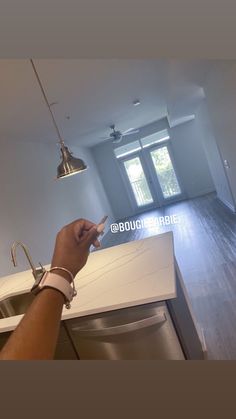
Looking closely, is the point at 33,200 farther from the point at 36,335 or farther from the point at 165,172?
the point at 165,172

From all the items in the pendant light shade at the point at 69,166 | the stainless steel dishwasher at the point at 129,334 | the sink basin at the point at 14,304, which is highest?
the pendant light shade at the point at 69,166

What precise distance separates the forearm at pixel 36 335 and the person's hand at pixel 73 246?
9 centimetres

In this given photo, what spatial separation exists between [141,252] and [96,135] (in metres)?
4.52

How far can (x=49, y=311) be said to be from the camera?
363 mm

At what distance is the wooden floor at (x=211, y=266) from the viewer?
212 cm

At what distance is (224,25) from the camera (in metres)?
0.32

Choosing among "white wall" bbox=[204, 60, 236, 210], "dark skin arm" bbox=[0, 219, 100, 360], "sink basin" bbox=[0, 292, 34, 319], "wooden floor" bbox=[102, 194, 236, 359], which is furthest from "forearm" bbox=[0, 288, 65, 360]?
"white wall" bbox=[204, 60, 236, 210]

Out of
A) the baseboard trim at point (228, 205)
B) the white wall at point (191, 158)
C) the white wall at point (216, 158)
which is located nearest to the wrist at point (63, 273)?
the white wall at point (216, 158)

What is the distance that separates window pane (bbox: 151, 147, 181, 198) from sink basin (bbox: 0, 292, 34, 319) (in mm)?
6306

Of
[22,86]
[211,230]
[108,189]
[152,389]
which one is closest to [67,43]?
[152,389]

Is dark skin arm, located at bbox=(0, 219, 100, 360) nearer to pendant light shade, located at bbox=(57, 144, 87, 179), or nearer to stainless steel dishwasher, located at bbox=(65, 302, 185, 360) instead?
stainless steel dishwasher, located at bbox=(65, 302, 185, 360)

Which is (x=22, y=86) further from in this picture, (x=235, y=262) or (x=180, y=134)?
(x=180, y=134)

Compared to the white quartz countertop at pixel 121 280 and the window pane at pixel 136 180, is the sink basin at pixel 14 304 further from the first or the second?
the window pane at pixel 136 180

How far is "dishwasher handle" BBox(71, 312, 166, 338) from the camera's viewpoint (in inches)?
48.5
